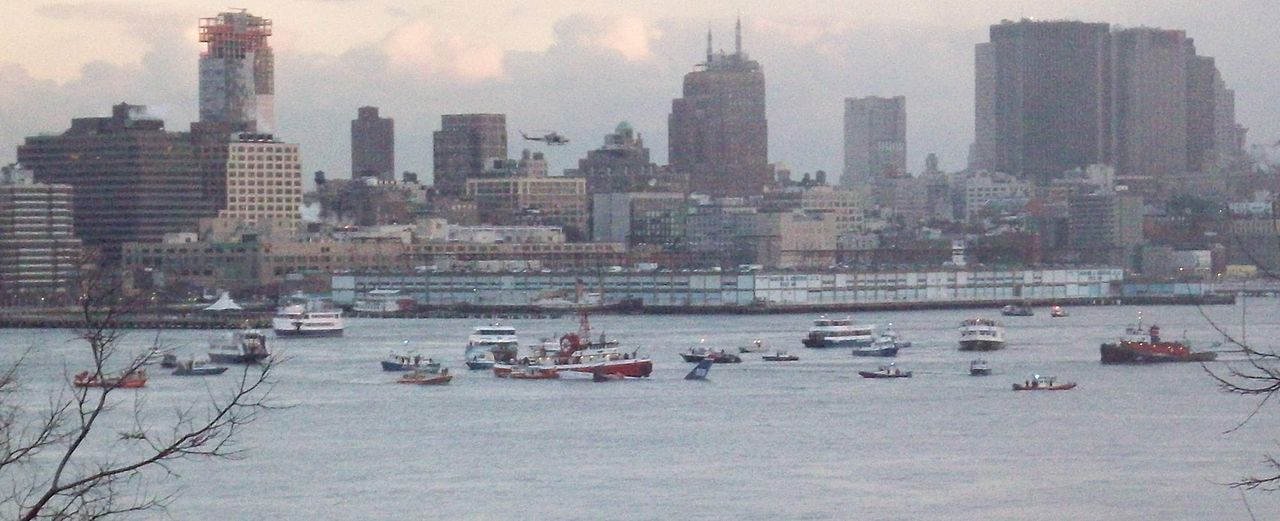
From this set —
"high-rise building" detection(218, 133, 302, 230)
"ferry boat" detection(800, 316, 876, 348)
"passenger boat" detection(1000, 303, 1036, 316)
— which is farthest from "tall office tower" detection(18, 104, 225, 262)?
"ferry boat" detection(800, 316, 876, 348)

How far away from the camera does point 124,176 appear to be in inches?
4156

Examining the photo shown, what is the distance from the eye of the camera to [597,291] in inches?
3231

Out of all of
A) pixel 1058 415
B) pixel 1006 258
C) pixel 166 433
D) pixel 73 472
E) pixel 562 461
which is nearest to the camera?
pixel 73 472

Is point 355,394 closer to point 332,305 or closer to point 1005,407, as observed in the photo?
point 1005,407

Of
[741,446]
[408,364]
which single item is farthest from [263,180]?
[741,446]

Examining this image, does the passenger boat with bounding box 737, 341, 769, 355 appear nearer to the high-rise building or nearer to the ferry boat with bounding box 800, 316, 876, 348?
the ferry boat with bounding box 800, 316, 876, 348

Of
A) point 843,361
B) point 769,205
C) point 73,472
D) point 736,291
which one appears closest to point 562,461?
point 73,472

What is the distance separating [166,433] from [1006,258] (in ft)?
300

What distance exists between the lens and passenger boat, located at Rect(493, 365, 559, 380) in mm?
38750

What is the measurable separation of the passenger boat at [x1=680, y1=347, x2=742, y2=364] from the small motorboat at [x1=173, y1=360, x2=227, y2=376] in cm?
833

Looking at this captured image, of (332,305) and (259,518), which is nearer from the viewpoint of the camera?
(259,518)

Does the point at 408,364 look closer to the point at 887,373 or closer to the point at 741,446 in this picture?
the point at 887,373

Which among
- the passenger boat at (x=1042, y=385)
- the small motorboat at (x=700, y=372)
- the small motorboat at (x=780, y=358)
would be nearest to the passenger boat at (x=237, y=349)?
the small motorboat at (x=700, y=372)

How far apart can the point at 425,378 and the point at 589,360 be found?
9.76 feet
